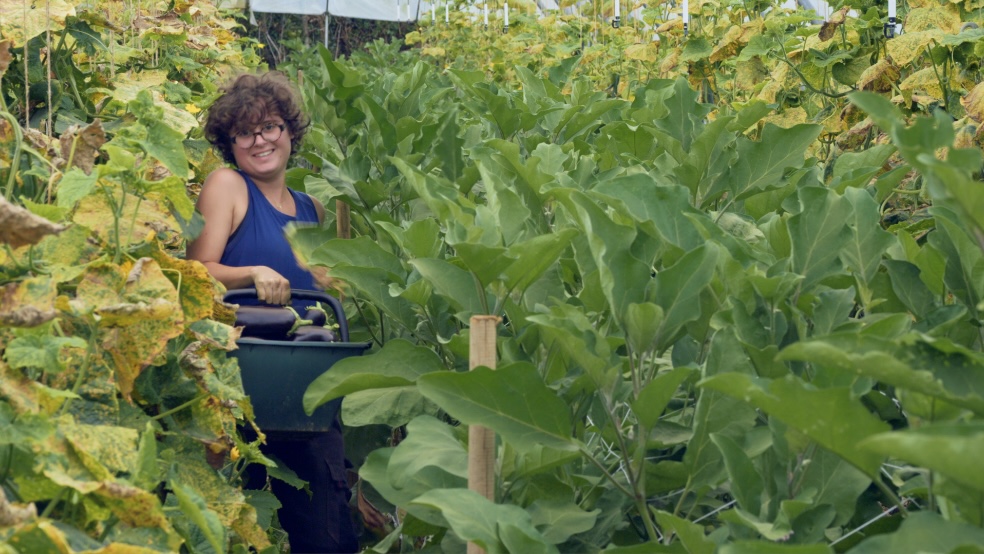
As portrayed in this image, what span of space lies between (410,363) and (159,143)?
53 centimetres

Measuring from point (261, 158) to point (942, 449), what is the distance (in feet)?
9.01

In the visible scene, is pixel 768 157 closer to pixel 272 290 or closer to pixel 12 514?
pixel 272 290

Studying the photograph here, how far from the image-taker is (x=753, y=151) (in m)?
2.30

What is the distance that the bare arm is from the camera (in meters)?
3.09

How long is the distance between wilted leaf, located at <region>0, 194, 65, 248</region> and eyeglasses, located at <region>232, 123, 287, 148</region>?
6.89ft

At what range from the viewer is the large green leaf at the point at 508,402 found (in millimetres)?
1439

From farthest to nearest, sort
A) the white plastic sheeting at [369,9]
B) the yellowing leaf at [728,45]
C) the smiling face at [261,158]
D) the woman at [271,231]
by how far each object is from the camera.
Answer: the white plastic sheeting at [369,9] < the yellowing leaf at [728,45] < the smiling face at [261,158] < the woman at [271,231]

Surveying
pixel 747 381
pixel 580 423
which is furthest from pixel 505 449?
pixel 747 381

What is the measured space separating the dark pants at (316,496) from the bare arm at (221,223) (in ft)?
1.41

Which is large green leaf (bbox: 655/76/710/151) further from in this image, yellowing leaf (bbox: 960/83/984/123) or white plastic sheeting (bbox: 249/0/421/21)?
white plastic sheeting (bbox: 249/0/421/21)

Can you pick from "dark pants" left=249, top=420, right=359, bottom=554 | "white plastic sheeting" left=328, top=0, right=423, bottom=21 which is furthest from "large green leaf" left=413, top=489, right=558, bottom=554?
"white plastic sheeting" left=328, top=0, right=423, bottom=21

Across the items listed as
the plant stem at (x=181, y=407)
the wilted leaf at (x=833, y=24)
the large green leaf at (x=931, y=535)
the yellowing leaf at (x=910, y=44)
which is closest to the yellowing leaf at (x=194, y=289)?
the plant stem at (x=181, y=407)

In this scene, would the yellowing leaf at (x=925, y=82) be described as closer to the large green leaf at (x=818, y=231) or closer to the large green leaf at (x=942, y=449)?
the large green leaf at (x=818, y=231)

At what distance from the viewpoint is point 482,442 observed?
1617 mm
